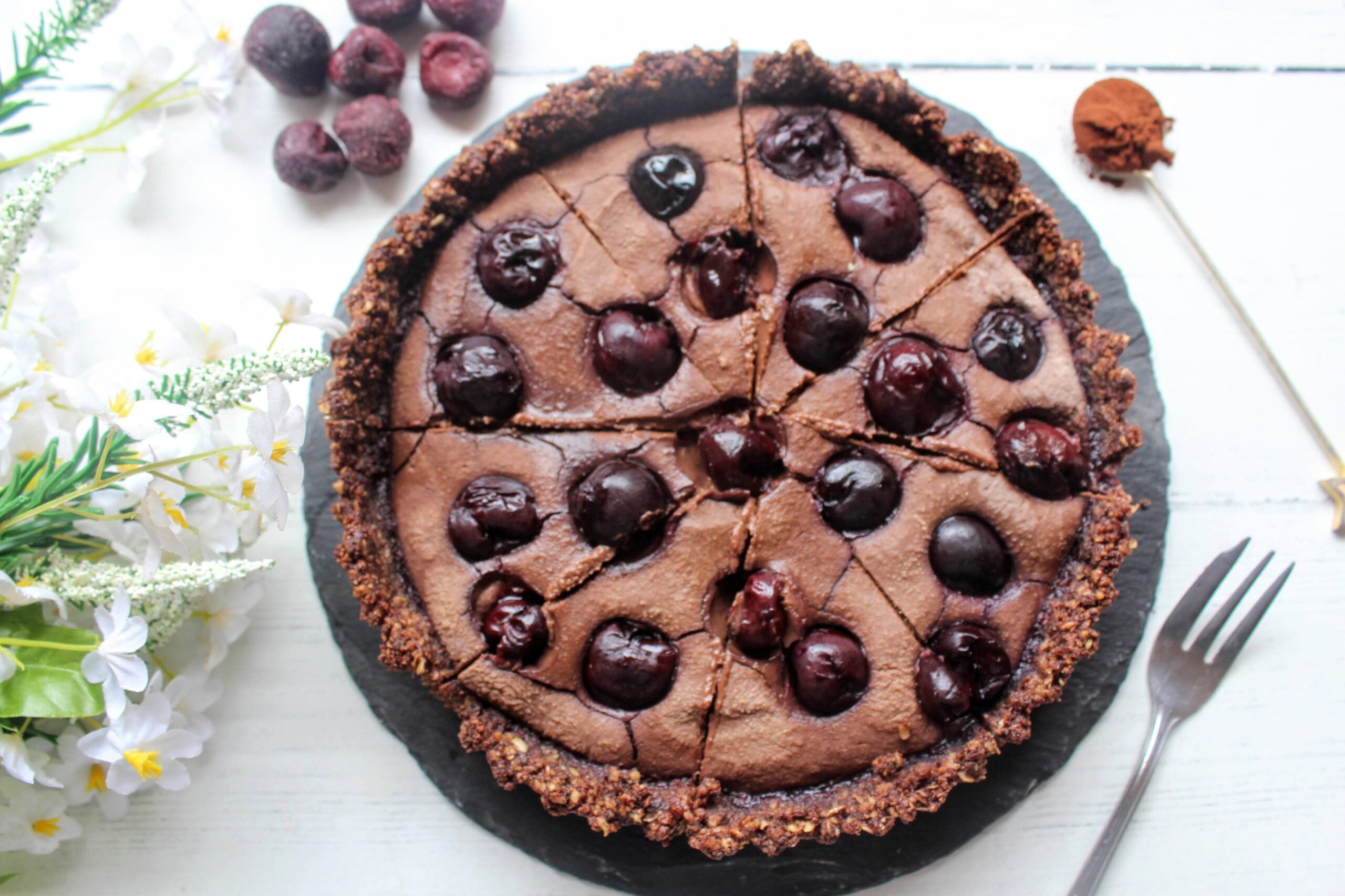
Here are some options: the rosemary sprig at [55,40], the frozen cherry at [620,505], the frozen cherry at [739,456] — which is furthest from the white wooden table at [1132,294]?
the frozen cherry at [739,456]

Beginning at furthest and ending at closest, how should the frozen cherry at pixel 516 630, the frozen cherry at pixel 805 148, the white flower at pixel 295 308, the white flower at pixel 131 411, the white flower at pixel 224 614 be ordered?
the white flower at pixel 224 614 → the frozen cherry at pixel 805 148 → the frozen cherry at pixel 516 630 → the white flower at pixel 295 308 → the white flower at pixel 131 411

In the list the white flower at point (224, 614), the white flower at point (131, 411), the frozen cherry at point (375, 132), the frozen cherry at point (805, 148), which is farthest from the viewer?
the frozen cherry at point (375, 132)

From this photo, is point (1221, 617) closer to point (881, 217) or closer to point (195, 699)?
point (881, 217)

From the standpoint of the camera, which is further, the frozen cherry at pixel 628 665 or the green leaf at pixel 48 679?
the frozen cherry at pixel 628 665

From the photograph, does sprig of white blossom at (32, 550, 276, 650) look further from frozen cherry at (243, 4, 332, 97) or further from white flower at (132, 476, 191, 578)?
frozen cherry at (243, 4, 332, 97)

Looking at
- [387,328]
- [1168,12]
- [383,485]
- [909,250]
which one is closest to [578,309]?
[387,328]

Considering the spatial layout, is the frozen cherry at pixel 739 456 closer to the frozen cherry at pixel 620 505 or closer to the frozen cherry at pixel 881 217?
the frozen cherry at pixel 620 505
